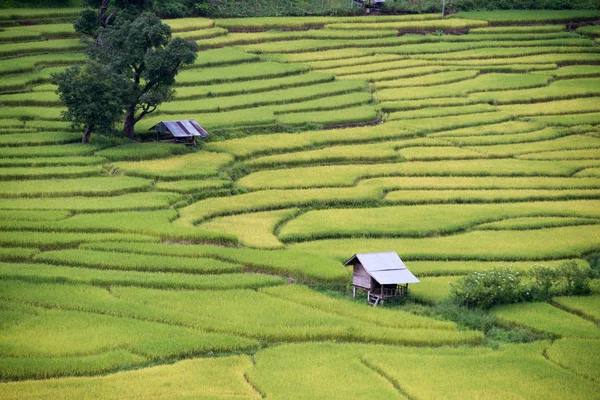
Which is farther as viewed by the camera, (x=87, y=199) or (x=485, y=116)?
(x=485, y=116)

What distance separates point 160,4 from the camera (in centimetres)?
5838

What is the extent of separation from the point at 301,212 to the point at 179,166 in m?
6.41

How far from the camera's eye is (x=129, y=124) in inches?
1590

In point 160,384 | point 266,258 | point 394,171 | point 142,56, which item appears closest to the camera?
point 160,384

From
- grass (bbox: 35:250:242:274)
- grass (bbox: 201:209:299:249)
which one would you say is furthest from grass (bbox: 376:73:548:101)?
grass (bbox: 35:250:242:274)

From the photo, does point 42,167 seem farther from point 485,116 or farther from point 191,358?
point 485,116

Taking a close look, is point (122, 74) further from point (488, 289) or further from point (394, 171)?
point (488, 289)

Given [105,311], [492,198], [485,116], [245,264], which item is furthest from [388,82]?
[105,311]

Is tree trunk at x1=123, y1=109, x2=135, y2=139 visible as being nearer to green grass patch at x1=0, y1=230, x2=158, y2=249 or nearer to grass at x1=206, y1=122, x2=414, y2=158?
grass at x1=206, y1=122, x2=414, y2=158

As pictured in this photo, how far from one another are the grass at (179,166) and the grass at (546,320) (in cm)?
1581

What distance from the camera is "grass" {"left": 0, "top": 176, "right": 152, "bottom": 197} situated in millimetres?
33156

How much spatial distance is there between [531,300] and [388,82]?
97.3 feet

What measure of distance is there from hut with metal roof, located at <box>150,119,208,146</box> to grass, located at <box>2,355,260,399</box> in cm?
2047

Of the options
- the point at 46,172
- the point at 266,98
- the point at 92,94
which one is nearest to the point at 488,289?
the point at 46,172
